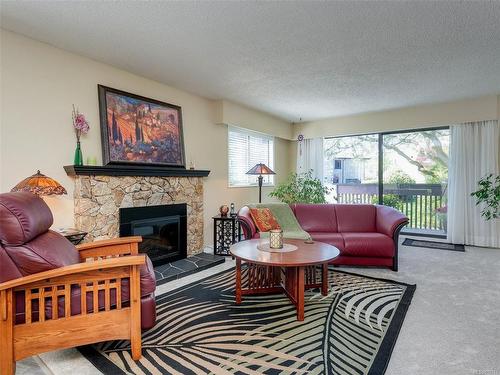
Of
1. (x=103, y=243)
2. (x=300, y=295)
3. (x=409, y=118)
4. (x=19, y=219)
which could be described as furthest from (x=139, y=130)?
(x=409, y=118)

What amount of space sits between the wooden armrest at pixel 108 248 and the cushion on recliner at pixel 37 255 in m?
0.36

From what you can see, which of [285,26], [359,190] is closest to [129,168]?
[285,26]

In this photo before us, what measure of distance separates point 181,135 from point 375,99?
3121 mm

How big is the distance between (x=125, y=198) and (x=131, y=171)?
0.32m

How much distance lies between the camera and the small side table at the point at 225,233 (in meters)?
4.20

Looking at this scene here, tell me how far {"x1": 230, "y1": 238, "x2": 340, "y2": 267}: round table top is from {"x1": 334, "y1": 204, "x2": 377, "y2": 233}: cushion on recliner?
1382 millimetres

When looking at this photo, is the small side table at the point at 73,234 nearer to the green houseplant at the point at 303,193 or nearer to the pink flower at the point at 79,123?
the pink flower at the point at 79,123

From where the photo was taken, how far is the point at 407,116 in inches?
204

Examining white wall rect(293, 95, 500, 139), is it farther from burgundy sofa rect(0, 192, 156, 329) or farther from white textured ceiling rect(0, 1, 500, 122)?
burgundy sofa rect(0, 192, 156, 329)

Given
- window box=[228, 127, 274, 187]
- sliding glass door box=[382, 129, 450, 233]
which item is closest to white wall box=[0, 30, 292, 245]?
window box=[228, 127, 274, 187]

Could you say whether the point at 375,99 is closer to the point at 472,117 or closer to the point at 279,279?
the point at 472,117

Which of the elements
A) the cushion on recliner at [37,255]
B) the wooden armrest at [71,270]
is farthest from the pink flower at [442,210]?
the cushion on recliner at [37,255]

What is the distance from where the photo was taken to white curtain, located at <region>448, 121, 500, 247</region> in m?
4.56

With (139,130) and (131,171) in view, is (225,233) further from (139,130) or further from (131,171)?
(139,130)
